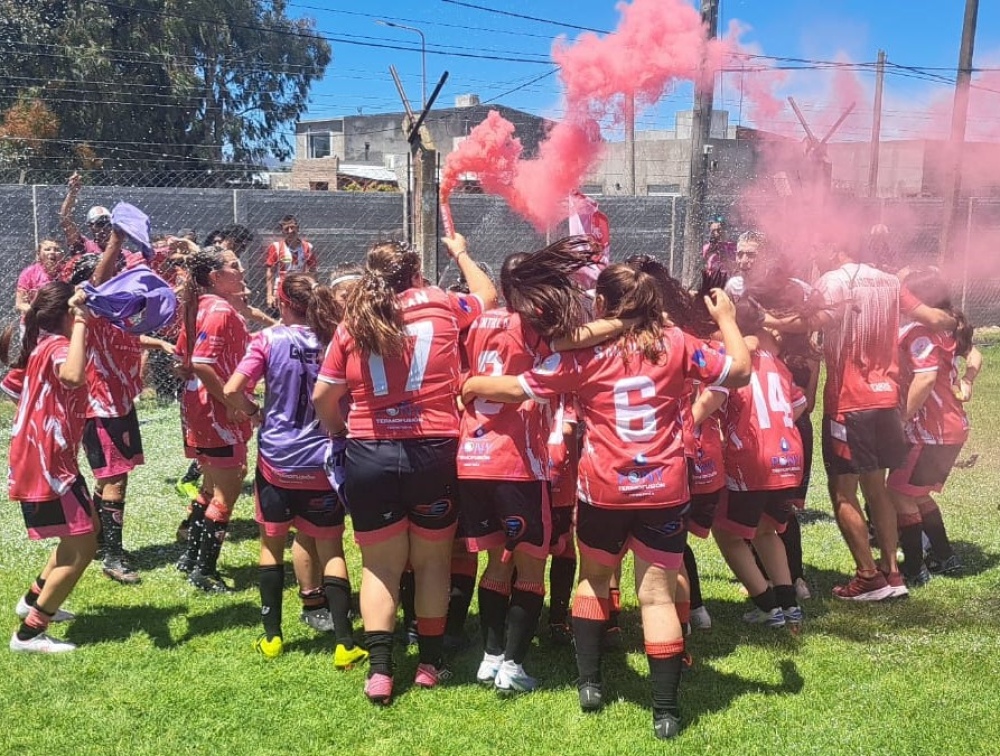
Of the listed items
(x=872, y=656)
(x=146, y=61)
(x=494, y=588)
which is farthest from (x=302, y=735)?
(x=146, y=61)

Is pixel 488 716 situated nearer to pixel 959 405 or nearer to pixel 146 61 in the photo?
pixel 959 405

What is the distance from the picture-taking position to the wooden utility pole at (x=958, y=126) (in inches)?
434

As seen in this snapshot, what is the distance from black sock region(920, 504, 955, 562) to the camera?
6.11m

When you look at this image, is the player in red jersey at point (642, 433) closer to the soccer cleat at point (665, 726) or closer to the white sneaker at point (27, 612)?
the soccer cleat at point (665, 726)

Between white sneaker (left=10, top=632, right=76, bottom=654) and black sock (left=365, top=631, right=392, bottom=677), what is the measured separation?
5.58ft

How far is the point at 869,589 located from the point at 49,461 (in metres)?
4.68

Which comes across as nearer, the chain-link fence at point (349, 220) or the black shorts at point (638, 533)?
the black shorts at point (638, 533)

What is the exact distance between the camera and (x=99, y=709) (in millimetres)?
4176

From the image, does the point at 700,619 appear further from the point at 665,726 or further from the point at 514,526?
the point at 514,526

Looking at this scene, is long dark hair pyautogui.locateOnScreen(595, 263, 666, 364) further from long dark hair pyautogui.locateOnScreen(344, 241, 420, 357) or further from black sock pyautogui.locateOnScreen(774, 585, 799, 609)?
black sock pyautogui.locateOnScreen(774, 585, 799, 609)

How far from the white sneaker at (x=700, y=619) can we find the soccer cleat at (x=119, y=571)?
3.48 m

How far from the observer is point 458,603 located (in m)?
4.88

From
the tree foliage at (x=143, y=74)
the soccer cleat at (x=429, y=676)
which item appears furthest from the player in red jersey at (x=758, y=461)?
the tree foliage at (x=143, y=74)

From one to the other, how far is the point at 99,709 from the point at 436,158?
4.95m
